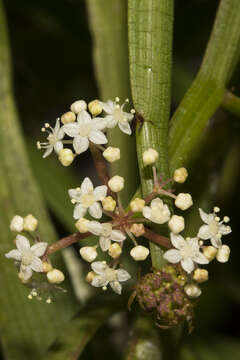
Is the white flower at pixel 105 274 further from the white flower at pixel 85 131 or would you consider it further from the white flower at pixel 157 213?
the white flower at pixel 85 131

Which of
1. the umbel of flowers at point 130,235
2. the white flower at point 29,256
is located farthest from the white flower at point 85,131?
the white flower at point 29,256

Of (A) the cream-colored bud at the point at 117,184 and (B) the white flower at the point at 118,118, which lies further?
(B) the white flower at the point at 118,118

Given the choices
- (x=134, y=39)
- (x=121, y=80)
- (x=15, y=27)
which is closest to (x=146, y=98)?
(x=134, y=39)

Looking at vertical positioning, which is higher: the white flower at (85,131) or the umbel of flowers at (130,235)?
the white flower at (85,131)

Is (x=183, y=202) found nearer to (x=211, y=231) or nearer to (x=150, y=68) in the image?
(x=211, y=231)

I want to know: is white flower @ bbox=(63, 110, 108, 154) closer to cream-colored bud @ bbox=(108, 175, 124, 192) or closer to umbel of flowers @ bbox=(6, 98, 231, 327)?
umbel of flowers @ bbox=(6, 98, 231, 327)

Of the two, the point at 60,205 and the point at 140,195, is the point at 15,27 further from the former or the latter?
the point at 140,195

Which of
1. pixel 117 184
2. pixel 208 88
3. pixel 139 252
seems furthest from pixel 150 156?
pixel 208 88
